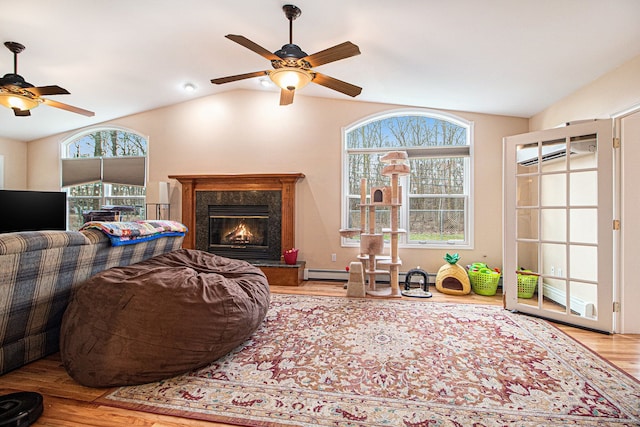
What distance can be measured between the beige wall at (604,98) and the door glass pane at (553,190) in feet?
2.08

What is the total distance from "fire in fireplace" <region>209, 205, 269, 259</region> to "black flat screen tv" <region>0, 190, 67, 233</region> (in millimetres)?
2844

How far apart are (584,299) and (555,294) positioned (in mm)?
219

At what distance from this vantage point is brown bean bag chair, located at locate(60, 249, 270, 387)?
1.75 meters

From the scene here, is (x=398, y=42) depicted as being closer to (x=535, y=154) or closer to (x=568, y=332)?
(x=535, y=154)

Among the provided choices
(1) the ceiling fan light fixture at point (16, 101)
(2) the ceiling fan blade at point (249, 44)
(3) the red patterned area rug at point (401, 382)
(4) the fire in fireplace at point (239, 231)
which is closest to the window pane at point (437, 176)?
(3) the red patterned area rug at point (401, 382)

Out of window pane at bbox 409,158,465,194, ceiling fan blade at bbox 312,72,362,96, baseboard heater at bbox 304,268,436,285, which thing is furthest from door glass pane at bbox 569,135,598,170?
baseboard heater at bbox 304,268,436,285

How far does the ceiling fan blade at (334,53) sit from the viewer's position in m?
2.28

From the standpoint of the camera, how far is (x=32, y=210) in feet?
17.0

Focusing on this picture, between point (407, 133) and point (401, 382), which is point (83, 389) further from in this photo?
point (407, 133)

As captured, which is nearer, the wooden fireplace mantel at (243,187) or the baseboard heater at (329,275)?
the baseboard heater at (329,275)

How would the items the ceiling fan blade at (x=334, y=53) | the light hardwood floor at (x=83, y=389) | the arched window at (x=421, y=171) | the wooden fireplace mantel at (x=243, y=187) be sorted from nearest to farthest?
the light hardwood floor at (x=83, y=389) < the ceiling fan blade at (x=334, y=53) < the arched window at (x=421, y=171) < the wooden fireplace mantel at (x=243, y=187)

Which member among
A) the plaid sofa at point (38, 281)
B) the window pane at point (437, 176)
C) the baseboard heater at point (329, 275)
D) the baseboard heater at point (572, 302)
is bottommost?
the baseboard heater at point (329, 275)

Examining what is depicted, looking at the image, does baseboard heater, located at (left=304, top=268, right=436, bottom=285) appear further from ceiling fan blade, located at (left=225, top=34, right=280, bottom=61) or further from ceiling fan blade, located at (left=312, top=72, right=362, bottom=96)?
ceiling fan blade, located at (left=225, top=34, right=280, bottom=61)

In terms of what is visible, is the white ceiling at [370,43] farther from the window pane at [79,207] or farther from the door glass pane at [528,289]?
the door glass pane at [528,289]
